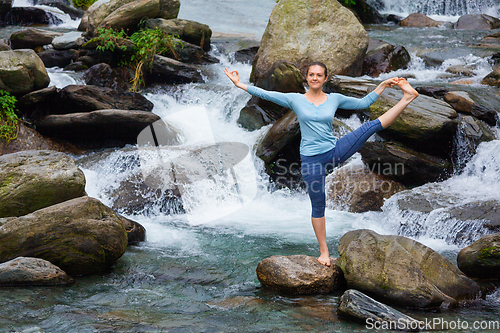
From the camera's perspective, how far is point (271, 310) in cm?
361

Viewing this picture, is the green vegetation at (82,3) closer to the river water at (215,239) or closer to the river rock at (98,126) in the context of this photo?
the river water at (215,239)

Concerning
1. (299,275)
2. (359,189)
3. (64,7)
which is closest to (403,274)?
(299,275)

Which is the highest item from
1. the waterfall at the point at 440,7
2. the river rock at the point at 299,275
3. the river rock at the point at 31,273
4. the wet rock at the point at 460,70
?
the waterfall at the point at 440,7

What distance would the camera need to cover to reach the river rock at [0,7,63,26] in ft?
54.4

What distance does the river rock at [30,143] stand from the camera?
28.2ft

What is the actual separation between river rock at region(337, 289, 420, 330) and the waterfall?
19.7 m

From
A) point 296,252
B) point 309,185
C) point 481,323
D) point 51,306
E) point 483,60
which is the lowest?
point 296,252

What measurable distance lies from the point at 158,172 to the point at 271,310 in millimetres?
4646

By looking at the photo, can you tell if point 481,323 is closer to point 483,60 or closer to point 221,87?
point 221,87

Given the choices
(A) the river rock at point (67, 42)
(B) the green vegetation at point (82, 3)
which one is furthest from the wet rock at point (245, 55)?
(B) the green vegetation at point (82, 3)

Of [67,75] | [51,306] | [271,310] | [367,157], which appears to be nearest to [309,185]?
[271,310]

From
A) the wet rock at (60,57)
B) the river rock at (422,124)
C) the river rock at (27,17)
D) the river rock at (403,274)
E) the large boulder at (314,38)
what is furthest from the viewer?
the river rock at (27,17)

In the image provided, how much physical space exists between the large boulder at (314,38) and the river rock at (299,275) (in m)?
7.29

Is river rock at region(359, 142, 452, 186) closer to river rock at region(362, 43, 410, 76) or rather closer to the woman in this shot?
the woman
